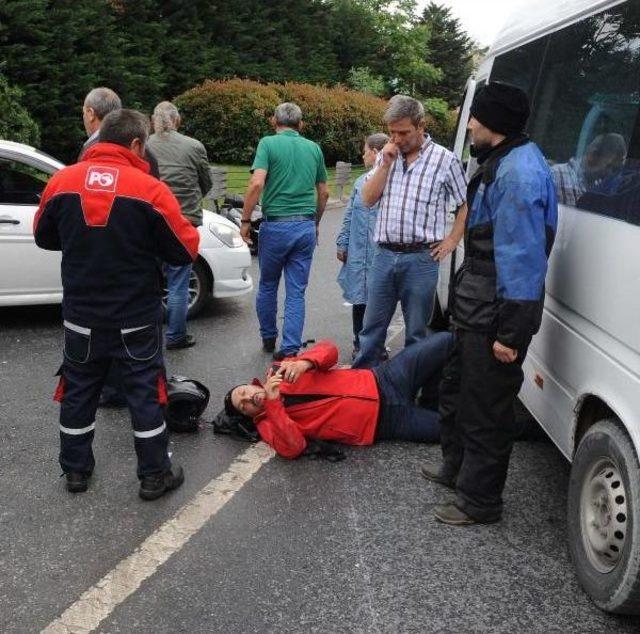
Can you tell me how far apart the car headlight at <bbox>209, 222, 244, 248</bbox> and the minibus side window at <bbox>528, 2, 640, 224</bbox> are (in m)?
3.56

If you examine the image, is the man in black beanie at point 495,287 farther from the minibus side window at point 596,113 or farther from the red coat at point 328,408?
the red coat at point 328,408

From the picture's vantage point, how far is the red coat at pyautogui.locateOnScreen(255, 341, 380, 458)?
400cm

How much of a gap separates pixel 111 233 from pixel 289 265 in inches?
99.7

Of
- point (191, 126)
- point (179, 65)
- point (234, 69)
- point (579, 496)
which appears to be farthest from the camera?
point (234, 69)

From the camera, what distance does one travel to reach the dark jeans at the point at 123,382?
3.39 meters

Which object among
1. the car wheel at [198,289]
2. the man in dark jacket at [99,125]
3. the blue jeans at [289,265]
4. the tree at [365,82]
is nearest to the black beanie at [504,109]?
the man in dark jacket at [99,125]

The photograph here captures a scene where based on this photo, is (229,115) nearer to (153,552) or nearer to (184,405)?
(184,405)

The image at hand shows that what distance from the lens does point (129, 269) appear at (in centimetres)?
331

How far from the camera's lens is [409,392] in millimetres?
4199

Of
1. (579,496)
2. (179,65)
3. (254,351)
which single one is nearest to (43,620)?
(579,496)

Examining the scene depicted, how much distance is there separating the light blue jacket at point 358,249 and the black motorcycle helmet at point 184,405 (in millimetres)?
1731

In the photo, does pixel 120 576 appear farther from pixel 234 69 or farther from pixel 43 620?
pixel 234 69

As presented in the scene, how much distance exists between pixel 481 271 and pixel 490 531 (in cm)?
118

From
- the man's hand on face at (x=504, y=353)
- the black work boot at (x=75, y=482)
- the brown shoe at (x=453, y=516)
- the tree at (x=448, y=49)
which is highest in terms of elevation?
the tree at (x=448, y=49)
